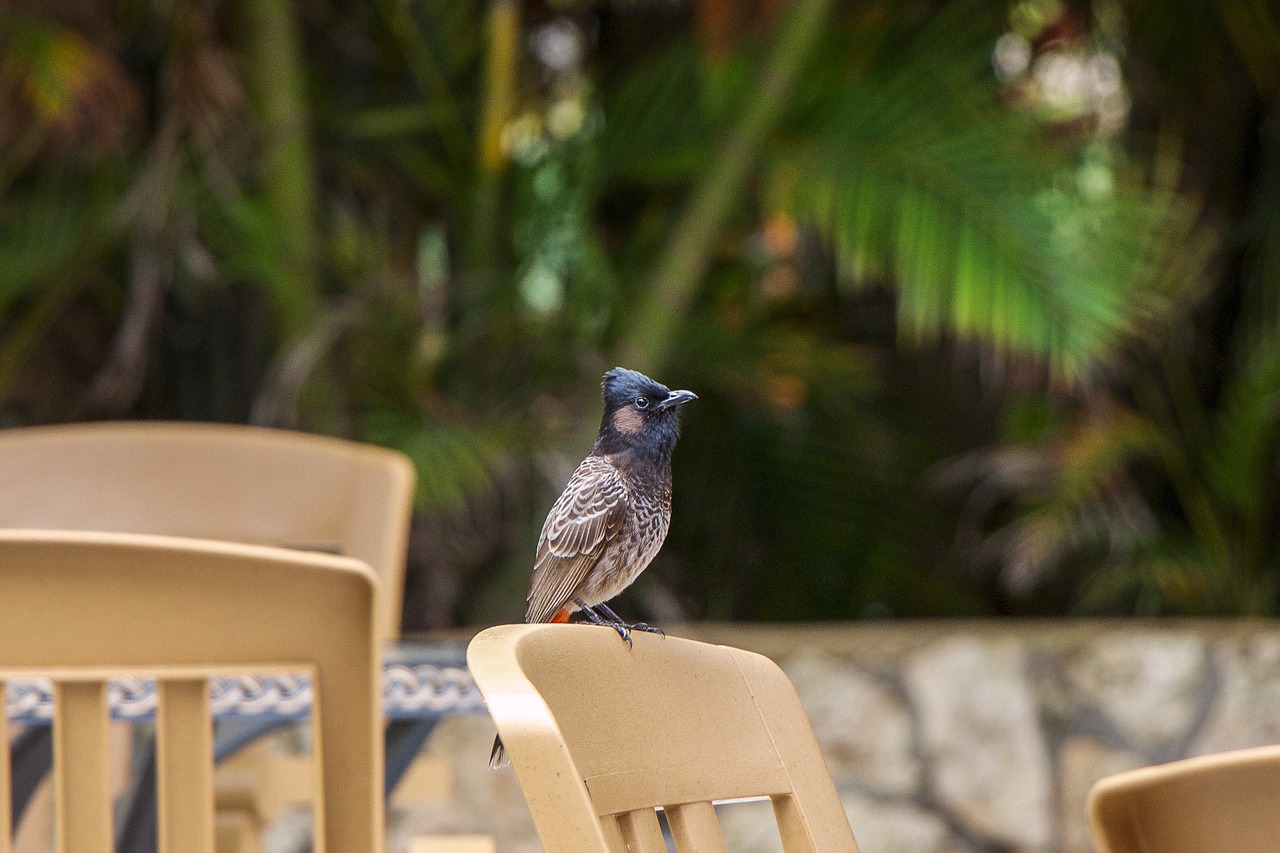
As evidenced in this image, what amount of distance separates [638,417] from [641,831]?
43 centimetres

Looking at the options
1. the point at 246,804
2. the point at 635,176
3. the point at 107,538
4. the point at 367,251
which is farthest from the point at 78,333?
the point at 107,538

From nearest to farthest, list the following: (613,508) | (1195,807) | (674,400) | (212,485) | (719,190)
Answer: (1195,807)
(674,400)
(613,508)
(212,485)
(719,190)

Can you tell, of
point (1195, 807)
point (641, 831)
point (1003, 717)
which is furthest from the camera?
point (1003, 717)

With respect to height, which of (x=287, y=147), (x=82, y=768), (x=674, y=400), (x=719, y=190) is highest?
(x=287, y=147)

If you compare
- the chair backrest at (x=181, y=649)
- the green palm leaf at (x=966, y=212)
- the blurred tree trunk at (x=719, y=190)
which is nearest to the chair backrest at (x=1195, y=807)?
the chair backrest at (x=181, y=649)

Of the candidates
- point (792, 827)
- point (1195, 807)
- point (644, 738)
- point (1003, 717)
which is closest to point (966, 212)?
point (1003, 717)

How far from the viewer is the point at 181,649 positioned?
2.80ft

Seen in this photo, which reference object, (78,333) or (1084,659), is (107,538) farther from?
(78,333)

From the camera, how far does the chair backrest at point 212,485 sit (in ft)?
7.12

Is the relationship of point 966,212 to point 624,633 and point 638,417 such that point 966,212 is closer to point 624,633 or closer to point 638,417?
point 638,417

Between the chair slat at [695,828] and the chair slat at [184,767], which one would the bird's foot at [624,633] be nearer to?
the chair slat at [695,828]

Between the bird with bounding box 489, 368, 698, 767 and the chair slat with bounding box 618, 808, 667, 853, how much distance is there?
0.29 meters

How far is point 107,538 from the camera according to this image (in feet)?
2.71

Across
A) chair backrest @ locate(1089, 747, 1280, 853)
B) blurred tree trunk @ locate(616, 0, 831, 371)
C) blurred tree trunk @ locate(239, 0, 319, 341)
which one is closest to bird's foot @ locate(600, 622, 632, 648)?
chair backrest @ locate(1089, 747, 1280, 853)
